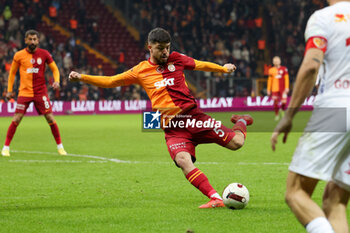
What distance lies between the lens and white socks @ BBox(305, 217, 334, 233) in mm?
3707

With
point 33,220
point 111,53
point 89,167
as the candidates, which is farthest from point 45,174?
point 111,53

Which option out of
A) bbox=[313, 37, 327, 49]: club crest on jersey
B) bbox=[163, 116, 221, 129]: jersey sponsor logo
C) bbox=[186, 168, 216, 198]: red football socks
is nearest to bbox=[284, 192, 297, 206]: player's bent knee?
bbox=[313, 37, 327, 49]: club crest on jersey

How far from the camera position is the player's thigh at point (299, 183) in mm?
3883

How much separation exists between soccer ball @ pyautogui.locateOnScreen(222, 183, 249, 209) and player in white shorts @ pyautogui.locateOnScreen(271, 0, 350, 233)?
2.41 meters

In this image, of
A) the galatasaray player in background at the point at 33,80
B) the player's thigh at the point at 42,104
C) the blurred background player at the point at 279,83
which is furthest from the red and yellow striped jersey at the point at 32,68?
the blurred background player at the point at 279,83

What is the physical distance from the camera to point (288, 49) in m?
32.6

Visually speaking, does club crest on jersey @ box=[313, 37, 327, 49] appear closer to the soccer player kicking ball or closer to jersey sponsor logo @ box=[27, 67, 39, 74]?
the soccer player kicking ball

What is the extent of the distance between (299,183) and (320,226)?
30 cm

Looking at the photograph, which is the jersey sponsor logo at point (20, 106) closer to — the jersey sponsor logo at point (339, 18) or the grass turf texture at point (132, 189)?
the grass turf texture at point (132, 189)

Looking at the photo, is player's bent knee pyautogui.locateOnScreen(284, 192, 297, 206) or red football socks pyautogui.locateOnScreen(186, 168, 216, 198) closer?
player's bent knee pyautogui.locateOnScreen(284, 192, 297, 206)

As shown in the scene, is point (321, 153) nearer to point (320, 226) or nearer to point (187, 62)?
point (320, 226)

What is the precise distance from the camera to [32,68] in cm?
1165

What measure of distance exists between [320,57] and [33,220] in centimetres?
338

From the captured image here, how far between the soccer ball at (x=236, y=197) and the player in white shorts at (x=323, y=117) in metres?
2.41
